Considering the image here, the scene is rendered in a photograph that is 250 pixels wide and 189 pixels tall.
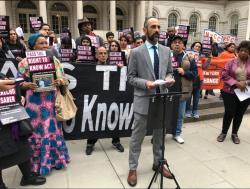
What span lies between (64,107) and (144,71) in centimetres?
130

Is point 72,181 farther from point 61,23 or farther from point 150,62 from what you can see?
point 61,23

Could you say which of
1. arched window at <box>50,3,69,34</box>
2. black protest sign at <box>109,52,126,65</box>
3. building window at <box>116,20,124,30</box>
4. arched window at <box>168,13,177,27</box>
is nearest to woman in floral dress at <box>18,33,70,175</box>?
black protest sign at <box>109,52,126,65</box>

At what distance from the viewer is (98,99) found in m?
4.31

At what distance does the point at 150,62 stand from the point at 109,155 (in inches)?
74.2

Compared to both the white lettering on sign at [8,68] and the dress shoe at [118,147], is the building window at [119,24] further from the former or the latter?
the dress shoe at [118,147]

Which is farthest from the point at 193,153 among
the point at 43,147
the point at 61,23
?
the point at 61,23

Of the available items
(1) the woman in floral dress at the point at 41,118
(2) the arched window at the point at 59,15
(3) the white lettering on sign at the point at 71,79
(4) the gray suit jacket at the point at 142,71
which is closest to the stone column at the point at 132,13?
(2) the arched window at the point at 59,15

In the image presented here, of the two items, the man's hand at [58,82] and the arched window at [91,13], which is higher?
the arched window at [91,13]

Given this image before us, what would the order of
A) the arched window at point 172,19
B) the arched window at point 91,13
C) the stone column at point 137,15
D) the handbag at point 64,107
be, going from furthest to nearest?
the arched window at point 172,19, the arched window at point 91,13, the stone column at point 137,15, the handbag at point 64,107

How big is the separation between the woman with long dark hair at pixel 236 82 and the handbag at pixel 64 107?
9.27 feet

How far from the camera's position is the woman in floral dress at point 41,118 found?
132 inches

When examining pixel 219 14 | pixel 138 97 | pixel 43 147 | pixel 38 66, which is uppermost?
pixel 219 14

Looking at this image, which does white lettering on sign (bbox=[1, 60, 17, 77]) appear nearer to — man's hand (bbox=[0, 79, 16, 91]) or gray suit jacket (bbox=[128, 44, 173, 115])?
man's hand (bbox=[0, 79, 16, 91])

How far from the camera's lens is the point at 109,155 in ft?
13.8
